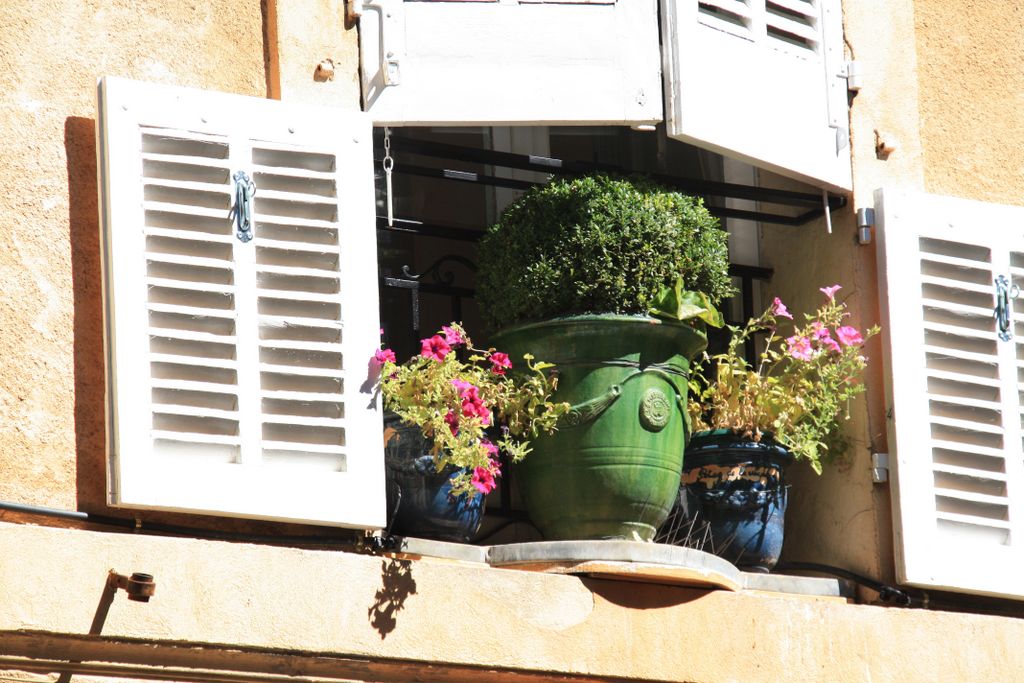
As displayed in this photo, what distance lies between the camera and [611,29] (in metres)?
6.49

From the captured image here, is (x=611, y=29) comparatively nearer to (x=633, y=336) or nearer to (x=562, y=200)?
(x=562, y=200)

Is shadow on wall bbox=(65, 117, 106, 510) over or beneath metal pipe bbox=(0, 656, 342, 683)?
over

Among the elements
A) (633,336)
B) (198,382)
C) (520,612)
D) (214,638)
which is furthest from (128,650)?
(633,336)

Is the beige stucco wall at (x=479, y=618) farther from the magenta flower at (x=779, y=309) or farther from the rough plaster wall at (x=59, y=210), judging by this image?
the magenta flower at (x=779, y=309)

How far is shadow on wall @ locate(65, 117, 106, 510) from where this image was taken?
18.8 ft

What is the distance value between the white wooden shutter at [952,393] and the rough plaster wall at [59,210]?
7.28 feet

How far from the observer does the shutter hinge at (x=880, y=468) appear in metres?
6.70

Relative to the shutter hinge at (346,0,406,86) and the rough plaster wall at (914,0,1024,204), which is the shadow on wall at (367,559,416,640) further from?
the rough plaster wall at (914,0,1024,204)

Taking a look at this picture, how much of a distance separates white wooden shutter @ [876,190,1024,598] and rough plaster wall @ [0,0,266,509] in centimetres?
222

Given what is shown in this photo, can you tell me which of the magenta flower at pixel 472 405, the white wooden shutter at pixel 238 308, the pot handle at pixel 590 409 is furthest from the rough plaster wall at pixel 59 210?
the pot handle at pixel 590 409

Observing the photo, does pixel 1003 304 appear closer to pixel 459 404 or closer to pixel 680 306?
pixel 680 306

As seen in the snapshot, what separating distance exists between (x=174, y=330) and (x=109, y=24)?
98 cm

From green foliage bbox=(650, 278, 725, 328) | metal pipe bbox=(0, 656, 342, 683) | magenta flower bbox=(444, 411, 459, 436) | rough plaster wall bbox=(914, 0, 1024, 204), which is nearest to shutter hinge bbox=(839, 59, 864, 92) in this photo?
rough plaster wall bbox=(914, 0, 1024, 204)

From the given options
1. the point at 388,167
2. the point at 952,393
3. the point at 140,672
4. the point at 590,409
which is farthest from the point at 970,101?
the point at 140,672
